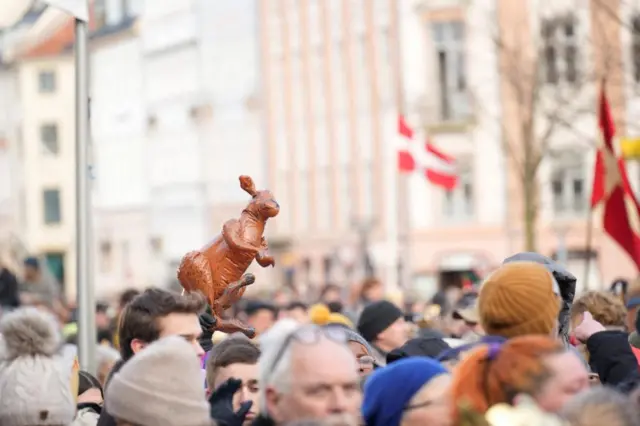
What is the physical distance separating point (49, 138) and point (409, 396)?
72.2 m

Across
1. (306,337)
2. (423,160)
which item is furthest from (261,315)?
(423,160)

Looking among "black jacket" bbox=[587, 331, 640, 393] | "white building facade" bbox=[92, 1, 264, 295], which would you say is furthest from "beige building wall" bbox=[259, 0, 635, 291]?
"black jacket" bbox=[587, 331, 640, 393]

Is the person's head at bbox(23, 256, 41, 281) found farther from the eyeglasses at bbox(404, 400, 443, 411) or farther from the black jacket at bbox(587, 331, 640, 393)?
the eyeglasses at bbox(404, 400, 443, 411)

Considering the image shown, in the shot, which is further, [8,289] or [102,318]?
[102,318]

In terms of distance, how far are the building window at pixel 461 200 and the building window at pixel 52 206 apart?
89.2 feet

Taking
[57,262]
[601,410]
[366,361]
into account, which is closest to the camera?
[601,410]

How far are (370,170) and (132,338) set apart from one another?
49.0 meters

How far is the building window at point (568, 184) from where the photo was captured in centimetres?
4931

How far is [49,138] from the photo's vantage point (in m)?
77.2

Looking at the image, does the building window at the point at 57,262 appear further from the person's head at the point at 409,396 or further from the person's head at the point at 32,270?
the person's head at the point at 409,396

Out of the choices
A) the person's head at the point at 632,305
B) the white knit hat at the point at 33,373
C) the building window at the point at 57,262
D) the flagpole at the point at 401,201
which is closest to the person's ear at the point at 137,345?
the white knit hat at the point at 33,373

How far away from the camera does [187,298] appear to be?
23.7 feet

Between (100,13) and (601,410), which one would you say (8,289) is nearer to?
(601,410)

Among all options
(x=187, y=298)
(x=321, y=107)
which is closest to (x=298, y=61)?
(x=321, y=107)
